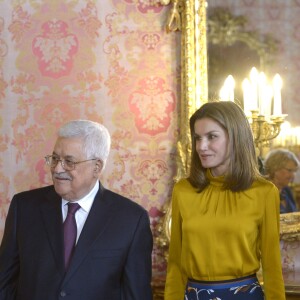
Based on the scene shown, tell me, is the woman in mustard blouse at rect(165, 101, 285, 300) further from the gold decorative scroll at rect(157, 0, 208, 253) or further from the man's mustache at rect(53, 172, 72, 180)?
the gold decorative scroll at rect(157, 0, 208, 253)

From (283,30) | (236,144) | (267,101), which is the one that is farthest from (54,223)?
Result: (283,30)

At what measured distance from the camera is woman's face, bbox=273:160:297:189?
3117 mm

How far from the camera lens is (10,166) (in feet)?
10.4

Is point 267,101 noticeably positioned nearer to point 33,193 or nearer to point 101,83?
point 101,83

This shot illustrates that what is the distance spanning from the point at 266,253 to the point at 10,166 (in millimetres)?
1561

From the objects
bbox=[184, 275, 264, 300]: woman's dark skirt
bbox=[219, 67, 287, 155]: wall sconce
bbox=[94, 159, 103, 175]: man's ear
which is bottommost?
bbox=[184, 275, 264, 300]: woman's dark skirt

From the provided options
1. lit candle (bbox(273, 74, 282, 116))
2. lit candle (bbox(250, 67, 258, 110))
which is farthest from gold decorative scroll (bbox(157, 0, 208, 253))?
lit candle (bbox(273, 74, 282, 116))

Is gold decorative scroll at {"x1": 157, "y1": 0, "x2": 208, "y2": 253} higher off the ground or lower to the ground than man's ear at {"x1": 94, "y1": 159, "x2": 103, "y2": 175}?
higher

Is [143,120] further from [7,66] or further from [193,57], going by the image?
[7,66]

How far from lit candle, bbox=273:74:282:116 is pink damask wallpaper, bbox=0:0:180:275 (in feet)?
1.69

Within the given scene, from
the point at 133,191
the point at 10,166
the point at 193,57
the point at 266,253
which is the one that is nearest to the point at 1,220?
the point at 10,166

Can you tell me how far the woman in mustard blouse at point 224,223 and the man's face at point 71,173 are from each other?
358 millimetres

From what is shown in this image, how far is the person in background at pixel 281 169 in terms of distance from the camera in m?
3.11

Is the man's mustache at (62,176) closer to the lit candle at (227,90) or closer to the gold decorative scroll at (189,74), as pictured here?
the gold decorative scroll at (189,74)
